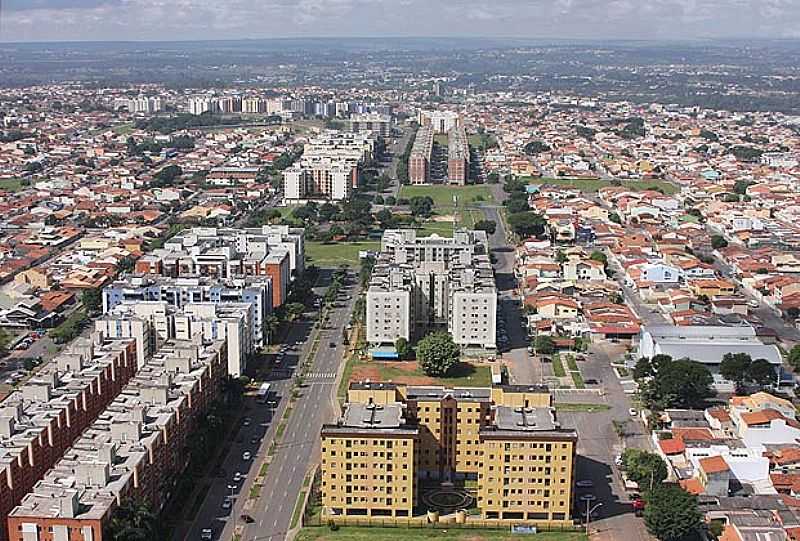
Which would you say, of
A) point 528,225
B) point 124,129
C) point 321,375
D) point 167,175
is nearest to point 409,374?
point 321,375

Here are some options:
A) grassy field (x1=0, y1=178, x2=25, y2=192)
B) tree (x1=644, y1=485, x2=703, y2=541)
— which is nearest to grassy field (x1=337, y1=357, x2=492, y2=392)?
tree (x1=644, y1=485, x2=703, y2=541)

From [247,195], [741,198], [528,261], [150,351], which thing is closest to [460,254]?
[528,261]

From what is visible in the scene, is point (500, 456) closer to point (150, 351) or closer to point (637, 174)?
point (150, 351)

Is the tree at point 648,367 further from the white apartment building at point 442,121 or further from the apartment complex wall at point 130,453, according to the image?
the white apartment building at point 442,121

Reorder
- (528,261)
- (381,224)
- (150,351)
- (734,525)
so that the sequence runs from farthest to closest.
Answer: (381,224) → (528,261) → (150,351) → (734,525)

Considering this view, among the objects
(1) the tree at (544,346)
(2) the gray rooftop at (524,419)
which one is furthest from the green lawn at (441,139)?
(2) the gray rooftop at (524,419)

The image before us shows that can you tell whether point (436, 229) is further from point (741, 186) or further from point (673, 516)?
point (673, 516)
